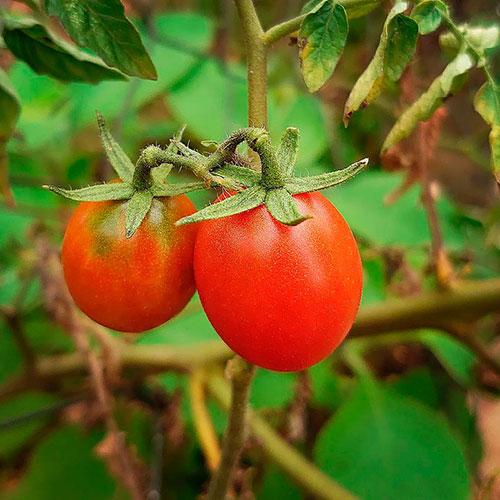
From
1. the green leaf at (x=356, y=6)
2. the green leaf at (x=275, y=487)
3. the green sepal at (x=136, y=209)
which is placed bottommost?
the green leaf at (x=275, y=487)

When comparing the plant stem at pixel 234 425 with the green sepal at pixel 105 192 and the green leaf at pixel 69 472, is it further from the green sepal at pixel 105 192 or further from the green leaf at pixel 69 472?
the green leaf at pixel 69 472

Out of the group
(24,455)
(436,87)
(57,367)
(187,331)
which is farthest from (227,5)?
(24,455)

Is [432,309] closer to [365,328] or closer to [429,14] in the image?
[365,328]

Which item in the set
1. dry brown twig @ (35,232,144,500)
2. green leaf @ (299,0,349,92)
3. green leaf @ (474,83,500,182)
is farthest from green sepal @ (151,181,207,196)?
dry brown twig @ (35,232,144,500)

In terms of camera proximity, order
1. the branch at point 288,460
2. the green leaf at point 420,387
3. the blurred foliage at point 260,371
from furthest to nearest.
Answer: the green leaf at point 420,387 < the blurred foliage at point 260,371 < the branch at point 288,460

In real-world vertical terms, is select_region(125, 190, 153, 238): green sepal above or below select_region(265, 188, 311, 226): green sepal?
below

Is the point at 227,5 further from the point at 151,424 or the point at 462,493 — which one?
the point at 462,493

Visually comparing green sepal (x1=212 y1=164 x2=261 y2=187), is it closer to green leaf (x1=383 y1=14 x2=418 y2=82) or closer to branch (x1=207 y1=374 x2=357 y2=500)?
green leaf (x1=383 y1=14 x2=418 y2=82)

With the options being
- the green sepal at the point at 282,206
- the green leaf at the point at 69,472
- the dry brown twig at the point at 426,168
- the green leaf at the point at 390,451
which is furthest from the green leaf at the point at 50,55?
the green leaf at the point at 69,472
